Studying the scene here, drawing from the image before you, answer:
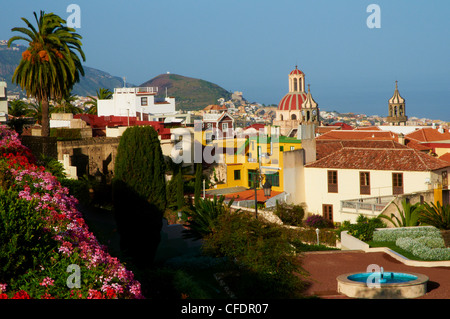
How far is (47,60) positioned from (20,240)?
25004mm

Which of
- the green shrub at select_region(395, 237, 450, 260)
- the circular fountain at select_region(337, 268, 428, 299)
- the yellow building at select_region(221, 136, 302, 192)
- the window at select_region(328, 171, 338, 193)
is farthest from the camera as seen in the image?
the yellow building at select_region(221, 136, 302, 192)

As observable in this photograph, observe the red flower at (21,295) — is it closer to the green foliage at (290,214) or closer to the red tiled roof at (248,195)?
the green foliage at (290,214)

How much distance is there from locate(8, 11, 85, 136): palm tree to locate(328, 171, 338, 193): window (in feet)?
52.7

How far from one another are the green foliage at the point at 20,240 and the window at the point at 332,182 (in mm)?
30056

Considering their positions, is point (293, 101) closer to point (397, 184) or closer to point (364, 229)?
point (397, 184)

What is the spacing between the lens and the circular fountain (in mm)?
19047

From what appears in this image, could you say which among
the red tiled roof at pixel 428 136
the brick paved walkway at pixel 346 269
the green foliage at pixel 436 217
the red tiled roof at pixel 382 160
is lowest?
the brick paved walkway at pixel 346 269

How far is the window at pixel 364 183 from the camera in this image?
132 feet

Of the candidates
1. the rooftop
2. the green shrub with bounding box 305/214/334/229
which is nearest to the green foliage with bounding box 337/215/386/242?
the green shrub with bounding box 305/214/334/229

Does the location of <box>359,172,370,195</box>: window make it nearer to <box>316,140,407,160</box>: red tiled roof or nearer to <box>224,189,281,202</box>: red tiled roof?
<box>316,140,407,160</box>: red tiled roof

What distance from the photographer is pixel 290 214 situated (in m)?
39.2

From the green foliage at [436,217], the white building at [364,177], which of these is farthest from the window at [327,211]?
the green foliage at [436,217]
